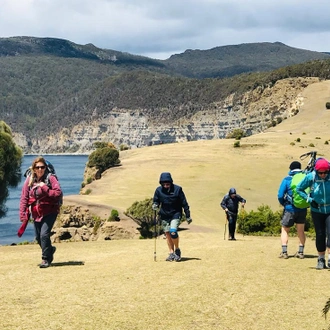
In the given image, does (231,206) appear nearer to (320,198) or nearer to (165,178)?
(165,178)

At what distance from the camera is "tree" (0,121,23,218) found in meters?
32.6

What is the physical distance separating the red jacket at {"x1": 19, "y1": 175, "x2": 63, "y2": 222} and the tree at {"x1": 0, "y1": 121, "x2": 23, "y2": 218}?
2285 cm

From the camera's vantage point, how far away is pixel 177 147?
79.6 metres

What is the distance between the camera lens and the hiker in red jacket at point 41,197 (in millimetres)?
10102

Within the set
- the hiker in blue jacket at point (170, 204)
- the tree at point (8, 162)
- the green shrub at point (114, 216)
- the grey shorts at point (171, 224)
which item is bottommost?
the green shrub at point (114, 216)

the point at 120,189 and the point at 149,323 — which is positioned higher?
the point at 149,323

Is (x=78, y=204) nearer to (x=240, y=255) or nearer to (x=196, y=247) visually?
(x=196, y=247)

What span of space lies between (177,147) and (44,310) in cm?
7249

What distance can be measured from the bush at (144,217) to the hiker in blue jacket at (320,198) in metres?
18.0

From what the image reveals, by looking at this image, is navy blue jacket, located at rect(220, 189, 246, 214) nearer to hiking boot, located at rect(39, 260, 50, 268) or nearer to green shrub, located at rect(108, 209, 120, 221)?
hiking boot, located at rect(39, 260, 50, 268)

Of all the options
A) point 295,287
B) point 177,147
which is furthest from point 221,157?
point 295,287

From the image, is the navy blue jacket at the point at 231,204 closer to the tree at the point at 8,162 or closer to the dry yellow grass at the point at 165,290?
the dry yellow grass at the point at 165,290

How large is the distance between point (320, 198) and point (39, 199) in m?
4.76

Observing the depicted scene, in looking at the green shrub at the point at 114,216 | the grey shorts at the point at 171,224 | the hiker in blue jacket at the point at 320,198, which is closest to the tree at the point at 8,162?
the green shrub at the point at 114,216
